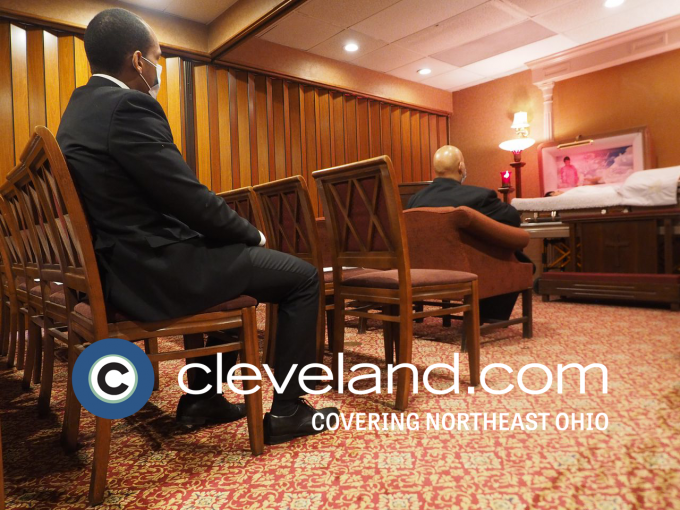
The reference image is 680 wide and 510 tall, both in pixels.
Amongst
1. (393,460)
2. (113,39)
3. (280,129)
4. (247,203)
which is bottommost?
(393,460)

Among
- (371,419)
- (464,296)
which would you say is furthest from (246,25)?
(371,419)

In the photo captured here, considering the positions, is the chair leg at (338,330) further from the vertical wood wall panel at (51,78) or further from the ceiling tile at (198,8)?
the ceiling tile at (198,8)

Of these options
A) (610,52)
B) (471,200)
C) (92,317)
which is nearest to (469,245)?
(471,200)

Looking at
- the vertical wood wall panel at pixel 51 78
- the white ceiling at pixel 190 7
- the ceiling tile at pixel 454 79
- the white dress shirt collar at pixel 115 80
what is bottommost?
the white dress shirt collar at pixel 115 80

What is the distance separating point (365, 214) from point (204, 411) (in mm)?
977

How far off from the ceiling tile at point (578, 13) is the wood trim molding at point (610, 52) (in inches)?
19.8

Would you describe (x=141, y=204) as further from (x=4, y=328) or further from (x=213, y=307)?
(x=4, y=328)

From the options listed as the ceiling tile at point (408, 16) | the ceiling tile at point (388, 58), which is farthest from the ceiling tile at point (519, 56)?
the ceiling tile at point (408, 16)

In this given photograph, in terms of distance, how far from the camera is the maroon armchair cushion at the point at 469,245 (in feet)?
8.95

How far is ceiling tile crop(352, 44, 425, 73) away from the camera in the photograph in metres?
5.99

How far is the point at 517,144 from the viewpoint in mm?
6469

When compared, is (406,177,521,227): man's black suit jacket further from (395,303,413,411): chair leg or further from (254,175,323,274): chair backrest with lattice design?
(395,303,413,411): chair leg

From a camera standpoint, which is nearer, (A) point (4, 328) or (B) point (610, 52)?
(A) point (4, 328)

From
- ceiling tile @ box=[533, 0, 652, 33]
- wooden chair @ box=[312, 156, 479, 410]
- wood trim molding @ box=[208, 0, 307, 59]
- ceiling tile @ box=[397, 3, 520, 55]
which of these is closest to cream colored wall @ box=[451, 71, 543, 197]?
ceiling tile @ box=[533, 0, 652, 33]
